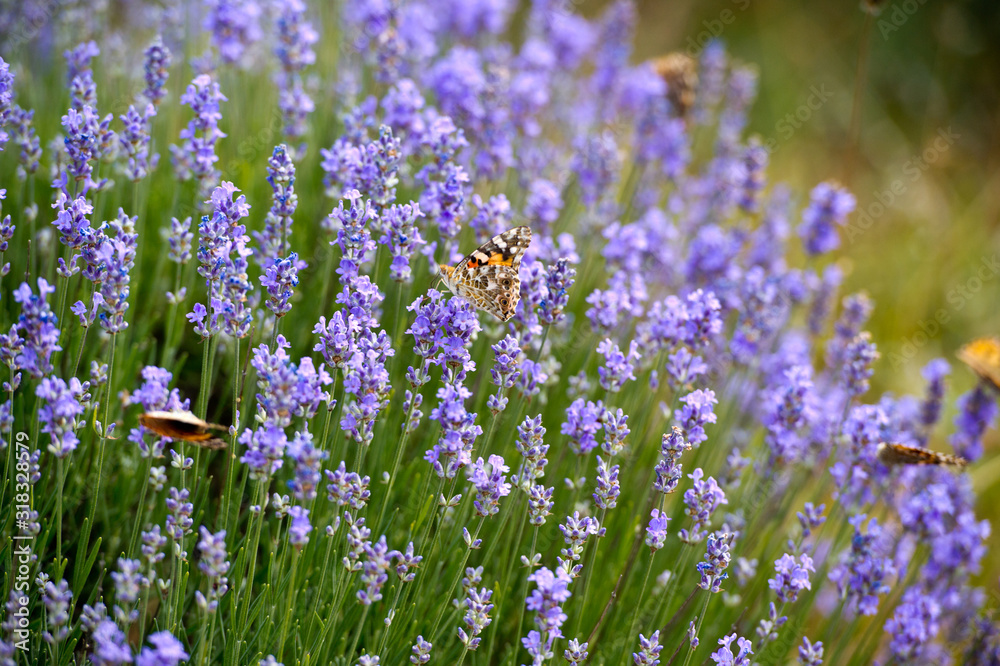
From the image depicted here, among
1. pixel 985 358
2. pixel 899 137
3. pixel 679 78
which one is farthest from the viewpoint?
pixel 899 137

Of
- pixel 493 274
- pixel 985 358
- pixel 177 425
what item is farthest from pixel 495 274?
pixel 985 358

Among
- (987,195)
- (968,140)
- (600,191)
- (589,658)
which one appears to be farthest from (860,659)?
(968,140)

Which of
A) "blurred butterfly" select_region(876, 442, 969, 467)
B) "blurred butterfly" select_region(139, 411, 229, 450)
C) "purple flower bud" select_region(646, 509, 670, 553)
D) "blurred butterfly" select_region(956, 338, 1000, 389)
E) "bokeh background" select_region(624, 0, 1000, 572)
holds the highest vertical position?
"bokeh background" select_region(624, 0, 1000, 572)

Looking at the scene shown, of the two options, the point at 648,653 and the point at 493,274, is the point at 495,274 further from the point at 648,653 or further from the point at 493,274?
the point at 648,653

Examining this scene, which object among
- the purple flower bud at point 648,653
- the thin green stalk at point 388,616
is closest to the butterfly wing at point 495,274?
the thin green stalk at point 388,616

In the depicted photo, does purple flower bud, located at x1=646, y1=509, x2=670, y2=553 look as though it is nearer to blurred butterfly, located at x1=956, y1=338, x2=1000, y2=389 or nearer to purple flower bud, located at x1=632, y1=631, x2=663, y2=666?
purple flower bud, located at x1=632, y1=631, x2=663, y2=666

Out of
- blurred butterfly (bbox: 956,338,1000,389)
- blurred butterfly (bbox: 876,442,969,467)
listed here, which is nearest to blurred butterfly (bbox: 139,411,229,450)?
blurred butterfly (bbox: 876,442,969,467)
